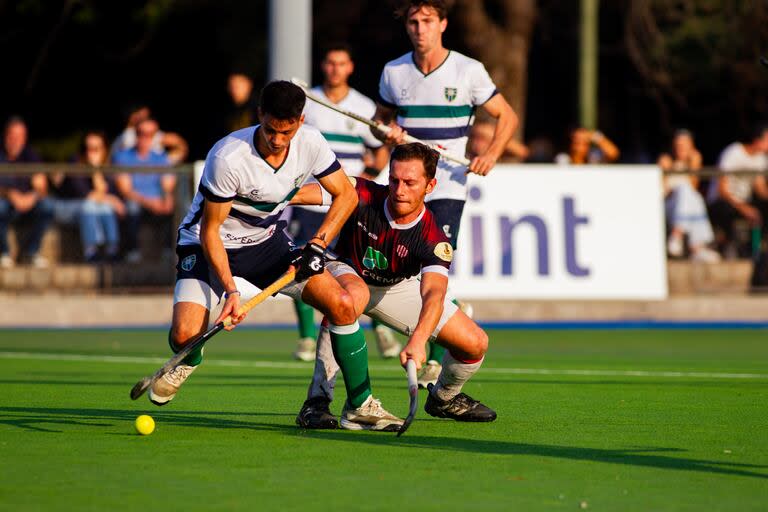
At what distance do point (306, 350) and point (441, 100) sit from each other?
235cm

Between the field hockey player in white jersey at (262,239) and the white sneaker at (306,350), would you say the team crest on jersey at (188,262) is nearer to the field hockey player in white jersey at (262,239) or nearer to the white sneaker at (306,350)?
the field hockey player in white jersey at (262,239)

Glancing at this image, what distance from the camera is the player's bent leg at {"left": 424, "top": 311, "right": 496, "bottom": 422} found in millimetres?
7457

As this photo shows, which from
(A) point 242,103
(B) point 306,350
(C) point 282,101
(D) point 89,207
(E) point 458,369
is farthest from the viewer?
(D) point 89,207

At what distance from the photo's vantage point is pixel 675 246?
15438mm

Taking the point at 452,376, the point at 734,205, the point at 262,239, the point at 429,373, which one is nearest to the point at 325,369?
the point at 452,376

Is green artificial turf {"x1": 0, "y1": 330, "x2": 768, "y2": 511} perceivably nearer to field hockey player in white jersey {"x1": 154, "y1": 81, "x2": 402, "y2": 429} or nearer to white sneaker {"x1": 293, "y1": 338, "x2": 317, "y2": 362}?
white sneaker {"x1": 293, "y1": 338, "x2": 317, "y2": 362}

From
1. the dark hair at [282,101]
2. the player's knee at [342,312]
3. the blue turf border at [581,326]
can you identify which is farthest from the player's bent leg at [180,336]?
the blue turf border at [581,326]

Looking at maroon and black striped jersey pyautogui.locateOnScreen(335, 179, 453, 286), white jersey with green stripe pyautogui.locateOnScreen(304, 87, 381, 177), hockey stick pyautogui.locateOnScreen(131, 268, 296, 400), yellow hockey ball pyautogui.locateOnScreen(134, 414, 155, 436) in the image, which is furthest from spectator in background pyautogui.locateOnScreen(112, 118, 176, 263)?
yellow hockey ball pyautogui.locateOnScreen(134, 414, 155, 436)

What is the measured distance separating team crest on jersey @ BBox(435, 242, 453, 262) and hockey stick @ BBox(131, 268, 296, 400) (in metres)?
0.68

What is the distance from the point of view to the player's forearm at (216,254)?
7266 millimetres

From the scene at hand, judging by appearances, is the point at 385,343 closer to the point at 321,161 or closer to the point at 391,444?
the point at 321,161

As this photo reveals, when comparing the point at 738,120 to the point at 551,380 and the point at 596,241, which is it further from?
the point at 551,380

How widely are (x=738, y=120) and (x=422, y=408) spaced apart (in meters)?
17.3

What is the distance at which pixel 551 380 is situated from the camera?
9828 mm
